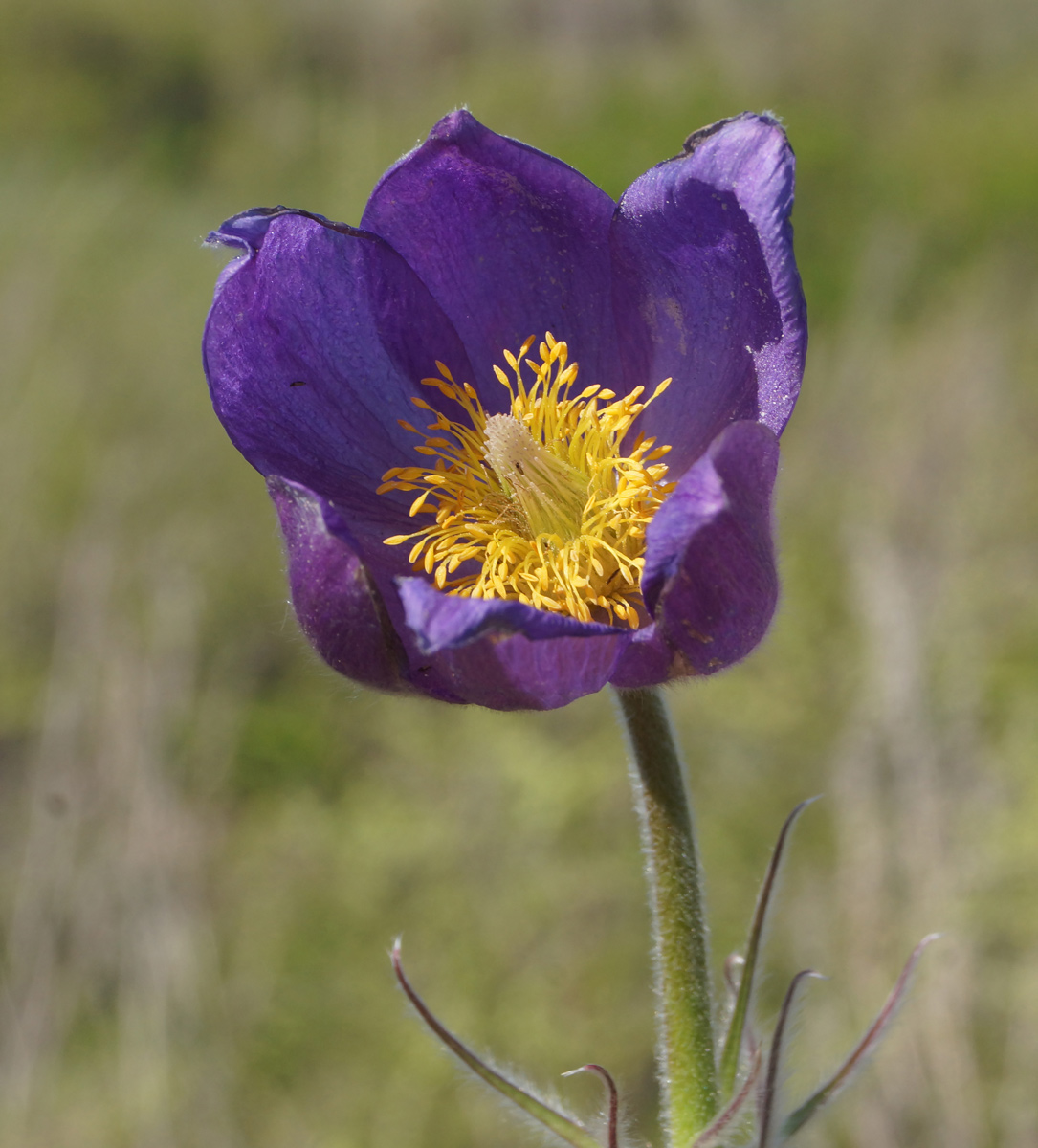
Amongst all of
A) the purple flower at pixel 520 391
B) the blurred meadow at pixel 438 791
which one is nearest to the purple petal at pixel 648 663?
the purple flower at pixel 520 391

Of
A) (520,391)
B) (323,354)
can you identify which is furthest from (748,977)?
(323,354)

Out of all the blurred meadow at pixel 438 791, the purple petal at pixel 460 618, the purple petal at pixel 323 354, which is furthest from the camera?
the blurred meadow at pixel 438 791

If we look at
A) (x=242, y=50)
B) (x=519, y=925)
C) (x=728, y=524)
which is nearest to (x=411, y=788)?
(x=519, y=925)

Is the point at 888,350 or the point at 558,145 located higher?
the point at 558,145

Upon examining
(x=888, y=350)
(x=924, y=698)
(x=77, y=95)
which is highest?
(x=77, y=95)

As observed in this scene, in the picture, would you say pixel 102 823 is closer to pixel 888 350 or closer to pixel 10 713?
pixel 10 713

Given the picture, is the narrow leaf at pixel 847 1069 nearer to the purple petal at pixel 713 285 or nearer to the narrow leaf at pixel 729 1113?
the narrow leaf at pixel 729 1113

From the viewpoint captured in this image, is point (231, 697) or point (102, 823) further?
point (231, 697)
